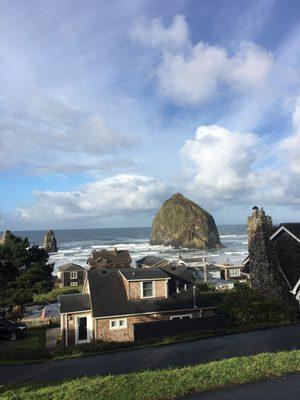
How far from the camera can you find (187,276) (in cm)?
3625

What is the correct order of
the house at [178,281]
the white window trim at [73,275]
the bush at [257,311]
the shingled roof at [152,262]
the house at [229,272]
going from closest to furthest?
the bush at [257,311] → the house at [178,281] → the shingled roof at [152,262] → the house at [229,272] → the white window trim at [73,275]

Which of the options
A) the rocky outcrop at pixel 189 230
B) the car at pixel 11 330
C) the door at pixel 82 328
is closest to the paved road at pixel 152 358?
the door at pixel 82 328

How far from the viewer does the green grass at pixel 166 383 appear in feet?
33.3

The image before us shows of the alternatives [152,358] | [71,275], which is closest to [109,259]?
[71,275]

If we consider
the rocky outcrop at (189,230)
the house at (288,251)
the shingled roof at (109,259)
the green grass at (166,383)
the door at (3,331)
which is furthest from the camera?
the rocky outcrop at (189,230)

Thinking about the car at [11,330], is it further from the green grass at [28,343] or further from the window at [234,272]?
the window at [234,272]

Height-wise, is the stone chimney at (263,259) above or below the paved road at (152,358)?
above

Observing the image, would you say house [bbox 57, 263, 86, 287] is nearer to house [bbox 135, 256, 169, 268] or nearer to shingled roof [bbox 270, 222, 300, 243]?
house [bbox 135, 256, 169, 268]

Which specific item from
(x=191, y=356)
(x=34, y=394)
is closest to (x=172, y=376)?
(x=34, y=394)

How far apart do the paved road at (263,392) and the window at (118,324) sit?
18590mm

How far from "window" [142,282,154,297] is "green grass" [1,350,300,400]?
60.8ft

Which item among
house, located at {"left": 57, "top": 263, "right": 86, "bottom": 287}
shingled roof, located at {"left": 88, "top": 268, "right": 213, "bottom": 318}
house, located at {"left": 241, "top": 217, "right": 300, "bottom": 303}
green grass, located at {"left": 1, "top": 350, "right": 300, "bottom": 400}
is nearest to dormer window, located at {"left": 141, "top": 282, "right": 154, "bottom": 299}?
shingled roof, located at {"left": 88, "top": 268, "right": 213, "bottom": 318}

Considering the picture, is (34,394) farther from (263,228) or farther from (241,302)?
(263,228)

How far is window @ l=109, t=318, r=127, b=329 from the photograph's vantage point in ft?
92.8
